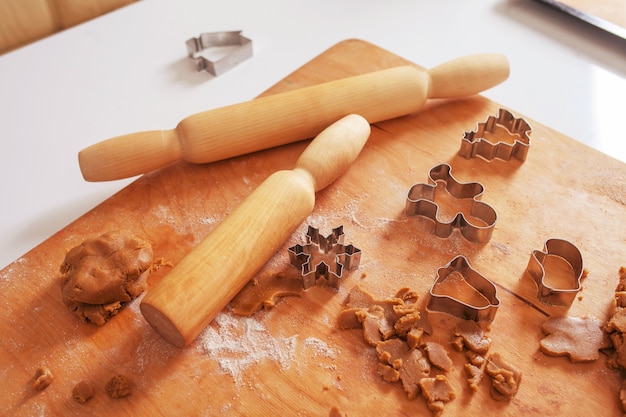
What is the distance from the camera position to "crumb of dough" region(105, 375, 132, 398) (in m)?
1.02

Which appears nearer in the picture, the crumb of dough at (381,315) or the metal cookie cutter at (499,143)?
the crumb of dough at (381,315)

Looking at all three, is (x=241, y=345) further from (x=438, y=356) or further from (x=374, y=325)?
(x=438, y=356)

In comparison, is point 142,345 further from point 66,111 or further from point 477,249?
point 66,111

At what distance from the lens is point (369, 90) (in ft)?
4.93

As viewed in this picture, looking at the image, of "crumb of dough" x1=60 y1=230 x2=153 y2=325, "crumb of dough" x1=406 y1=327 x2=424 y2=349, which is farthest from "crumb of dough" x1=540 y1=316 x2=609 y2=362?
"crumb of dough" x1=60 y1=230 x2=153 y2=325

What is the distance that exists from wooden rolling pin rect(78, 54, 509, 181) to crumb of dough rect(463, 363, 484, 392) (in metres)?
0.71

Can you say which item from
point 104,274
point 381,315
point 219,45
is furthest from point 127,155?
point 219,45

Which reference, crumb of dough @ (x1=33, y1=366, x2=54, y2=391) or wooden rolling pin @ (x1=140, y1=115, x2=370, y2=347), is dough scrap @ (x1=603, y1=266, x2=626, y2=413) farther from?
crumb of dough @ (x1=33, y1=366, x2=54, y2=391)

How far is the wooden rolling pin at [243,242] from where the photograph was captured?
3.40 feet

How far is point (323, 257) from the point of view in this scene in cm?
125

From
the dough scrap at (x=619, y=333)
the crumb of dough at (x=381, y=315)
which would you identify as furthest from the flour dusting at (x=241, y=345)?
the dough scrap at (x=619, y=333)

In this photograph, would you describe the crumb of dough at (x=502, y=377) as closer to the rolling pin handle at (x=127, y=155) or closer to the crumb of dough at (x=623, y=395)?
the crumb of dough at (x=623, y=395)

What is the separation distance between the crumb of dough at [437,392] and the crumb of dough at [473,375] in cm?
4

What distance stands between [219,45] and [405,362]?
1397mm
